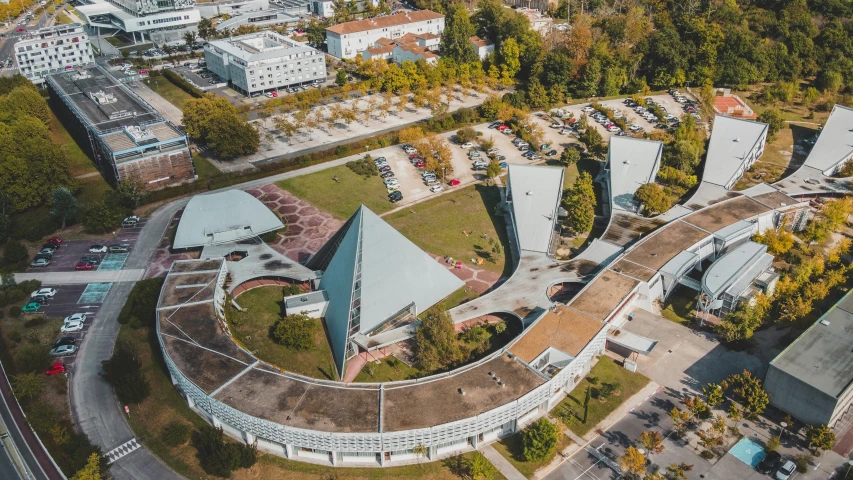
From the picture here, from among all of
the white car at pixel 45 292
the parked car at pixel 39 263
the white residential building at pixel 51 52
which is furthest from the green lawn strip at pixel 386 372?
the white residential building at pixel 51 52

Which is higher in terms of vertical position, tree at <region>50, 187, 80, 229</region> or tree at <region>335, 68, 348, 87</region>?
tree at <region>335, 68, 348, 87</region>

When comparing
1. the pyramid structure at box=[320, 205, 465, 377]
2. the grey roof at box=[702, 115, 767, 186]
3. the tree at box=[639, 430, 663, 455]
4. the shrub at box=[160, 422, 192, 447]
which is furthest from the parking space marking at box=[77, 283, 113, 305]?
the grey roof at box=[702, 115, 767, 186]

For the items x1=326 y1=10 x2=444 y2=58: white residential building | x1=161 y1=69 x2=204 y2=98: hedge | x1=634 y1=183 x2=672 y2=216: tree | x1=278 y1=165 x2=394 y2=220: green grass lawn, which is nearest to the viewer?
x1=634 y1=183 x2=672 y2=216: tree

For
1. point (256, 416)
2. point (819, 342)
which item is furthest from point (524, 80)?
point (256, 416)

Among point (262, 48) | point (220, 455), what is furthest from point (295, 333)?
point (262, 48)

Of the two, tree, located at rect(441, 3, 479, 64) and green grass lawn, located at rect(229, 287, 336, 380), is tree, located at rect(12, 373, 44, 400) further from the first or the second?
tree, located at rect(441, 3, 479, 64)

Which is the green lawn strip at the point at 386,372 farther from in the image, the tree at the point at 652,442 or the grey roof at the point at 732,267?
the grey roof at the point at 732,267

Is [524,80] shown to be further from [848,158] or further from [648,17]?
[848,158]
